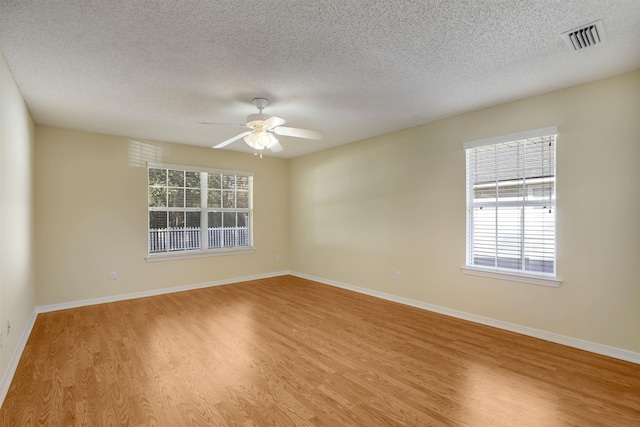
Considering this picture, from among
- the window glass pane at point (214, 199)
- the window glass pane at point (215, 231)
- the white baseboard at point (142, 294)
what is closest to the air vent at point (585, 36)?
the window glass pane at point (214, 199)

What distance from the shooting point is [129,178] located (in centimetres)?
496

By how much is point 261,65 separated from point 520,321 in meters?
3.67

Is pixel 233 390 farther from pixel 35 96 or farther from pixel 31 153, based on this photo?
pixel 31 153

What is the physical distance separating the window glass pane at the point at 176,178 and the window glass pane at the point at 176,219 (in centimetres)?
49

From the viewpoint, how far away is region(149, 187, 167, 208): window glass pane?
5.18 meters

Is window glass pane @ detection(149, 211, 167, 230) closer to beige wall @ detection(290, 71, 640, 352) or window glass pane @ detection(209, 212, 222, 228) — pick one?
window glass pane @ detection(209, 212, 222, 228)

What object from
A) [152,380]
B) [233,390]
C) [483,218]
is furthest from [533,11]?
[152,380]

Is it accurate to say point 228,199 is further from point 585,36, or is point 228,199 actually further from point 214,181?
point 585,36

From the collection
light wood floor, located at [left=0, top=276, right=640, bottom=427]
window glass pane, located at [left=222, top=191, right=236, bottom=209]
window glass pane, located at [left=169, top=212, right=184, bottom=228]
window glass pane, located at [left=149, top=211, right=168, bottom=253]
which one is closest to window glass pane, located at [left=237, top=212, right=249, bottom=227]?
window glass pane, located at [left=222, top=191, right=236, bottom=209]

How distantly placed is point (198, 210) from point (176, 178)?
66 centimetres

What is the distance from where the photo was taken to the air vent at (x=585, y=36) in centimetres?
214

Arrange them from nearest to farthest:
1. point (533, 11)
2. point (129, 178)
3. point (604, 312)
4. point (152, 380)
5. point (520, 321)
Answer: point (533, 11), point (152, 380), point (604, 312), point (520, 321), point (129, 178)

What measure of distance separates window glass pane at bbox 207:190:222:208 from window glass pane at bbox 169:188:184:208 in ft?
1.56

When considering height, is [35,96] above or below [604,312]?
above
